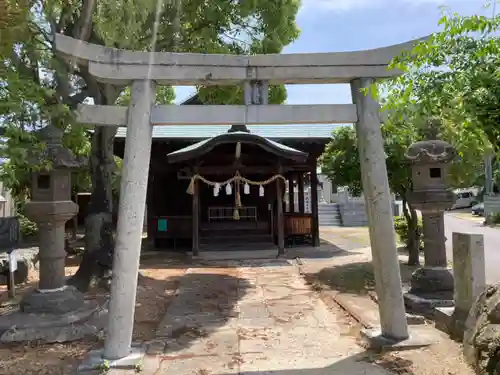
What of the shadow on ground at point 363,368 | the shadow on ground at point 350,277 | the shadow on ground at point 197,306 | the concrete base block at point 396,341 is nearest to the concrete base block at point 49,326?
the shadow on ground at point 197,306

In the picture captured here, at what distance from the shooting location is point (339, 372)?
4605 millimetres

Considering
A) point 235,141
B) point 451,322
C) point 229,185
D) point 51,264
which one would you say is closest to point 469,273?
point 451,322

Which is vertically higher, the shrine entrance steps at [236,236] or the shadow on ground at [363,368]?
the shrine entrance steps at [236,236]

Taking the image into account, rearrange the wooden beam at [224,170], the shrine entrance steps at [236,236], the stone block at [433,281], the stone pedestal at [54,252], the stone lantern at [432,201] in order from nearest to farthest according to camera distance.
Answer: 1. the stone pedestal at [54,252]
2. the stone block at [433,281]
3. the stone lantern at [432,201]
4. the wooden beam at [224,170]
5. the shrine entrance steps at [236,236]

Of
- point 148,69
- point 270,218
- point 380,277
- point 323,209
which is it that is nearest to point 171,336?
point 380,277

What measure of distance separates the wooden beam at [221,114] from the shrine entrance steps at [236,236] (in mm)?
10242

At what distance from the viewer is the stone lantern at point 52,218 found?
655 centimetres

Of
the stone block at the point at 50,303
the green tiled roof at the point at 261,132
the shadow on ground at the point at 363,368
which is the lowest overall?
the shadow on ground at the point at 363,368

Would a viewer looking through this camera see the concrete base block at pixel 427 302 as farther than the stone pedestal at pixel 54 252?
Yes

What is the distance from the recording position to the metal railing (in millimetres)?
16156

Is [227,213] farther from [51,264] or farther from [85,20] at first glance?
[51,264]

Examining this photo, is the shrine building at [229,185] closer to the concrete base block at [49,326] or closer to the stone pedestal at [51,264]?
the stone pedestal at [51,264]

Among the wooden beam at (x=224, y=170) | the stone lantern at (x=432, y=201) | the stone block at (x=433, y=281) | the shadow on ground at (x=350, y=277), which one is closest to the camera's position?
the stone block at (x=433, y=281)

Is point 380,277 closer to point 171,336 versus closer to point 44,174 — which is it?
point 171,336
